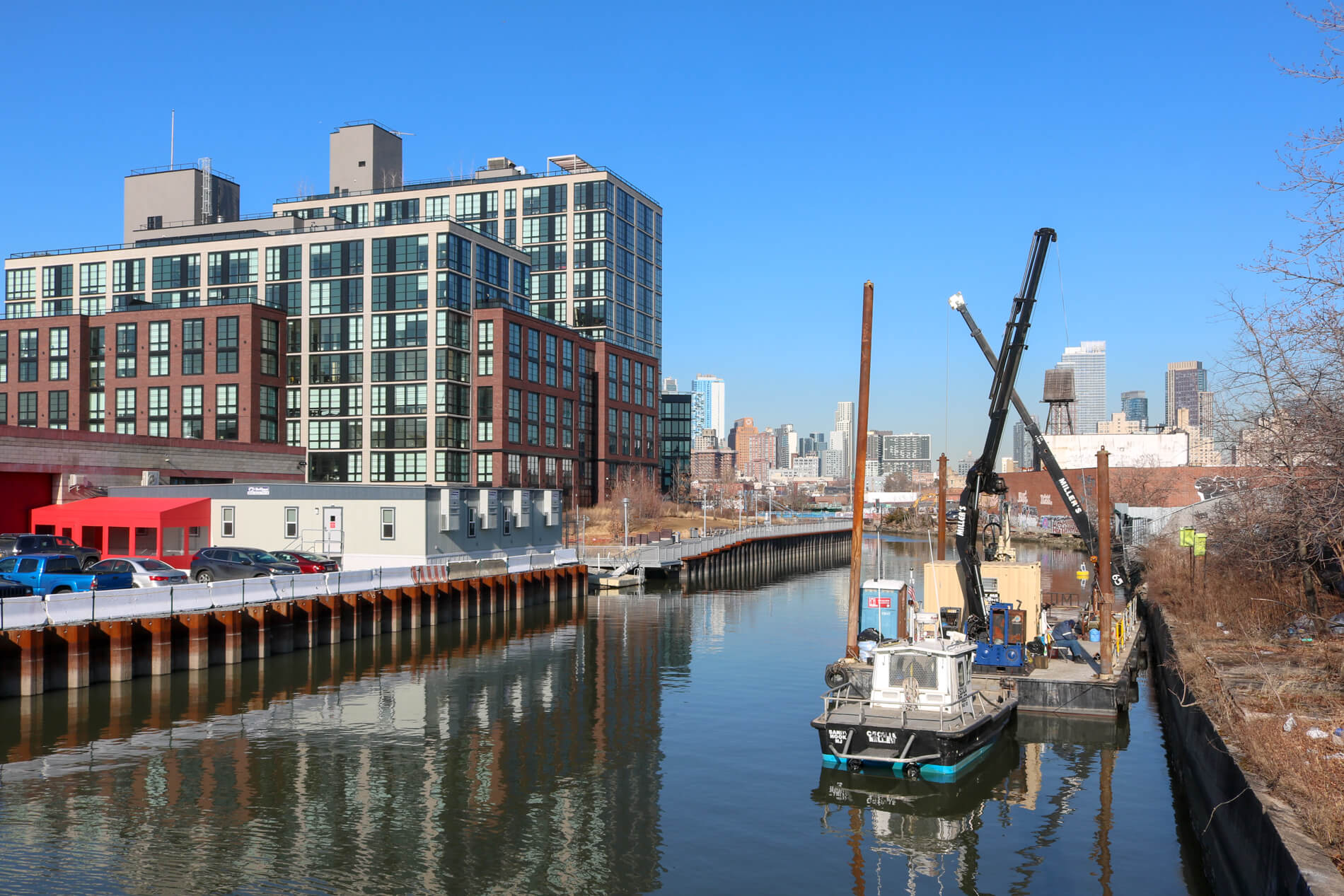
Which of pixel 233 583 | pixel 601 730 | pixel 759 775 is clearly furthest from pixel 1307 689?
pixel 233 583

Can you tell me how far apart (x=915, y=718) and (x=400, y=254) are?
283ft

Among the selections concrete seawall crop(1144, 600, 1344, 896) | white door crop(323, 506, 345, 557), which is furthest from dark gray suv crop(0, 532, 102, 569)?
concrete seawall crop(1144, 600, 1344, 896)

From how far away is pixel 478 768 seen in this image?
25.7 metres

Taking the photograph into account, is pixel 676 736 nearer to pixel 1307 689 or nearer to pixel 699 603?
pixel 1307 689

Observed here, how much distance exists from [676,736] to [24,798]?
15.8 m

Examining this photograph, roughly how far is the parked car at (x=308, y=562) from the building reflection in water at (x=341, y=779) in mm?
10819

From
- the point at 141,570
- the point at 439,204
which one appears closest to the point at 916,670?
the point at 141,570

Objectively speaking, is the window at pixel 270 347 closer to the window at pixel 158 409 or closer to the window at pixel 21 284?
the window at pixel 158 409

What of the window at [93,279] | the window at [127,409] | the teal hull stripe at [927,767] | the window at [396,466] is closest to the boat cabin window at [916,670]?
the teal hull stripe at [927,767]

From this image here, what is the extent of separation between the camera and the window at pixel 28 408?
4031 inches

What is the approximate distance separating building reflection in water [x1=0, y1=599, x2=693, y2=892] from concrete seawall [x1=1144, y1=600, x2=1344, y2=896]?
9780mm

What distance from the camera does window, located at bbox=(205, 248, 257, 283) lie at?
351 feet

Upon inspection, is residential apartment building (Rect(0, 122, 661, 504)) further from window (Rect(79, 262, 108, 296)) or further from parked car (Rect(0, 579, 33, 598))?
parked car (Rect(0, 579, 33, 598))

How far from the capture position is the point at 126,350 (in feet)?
325
